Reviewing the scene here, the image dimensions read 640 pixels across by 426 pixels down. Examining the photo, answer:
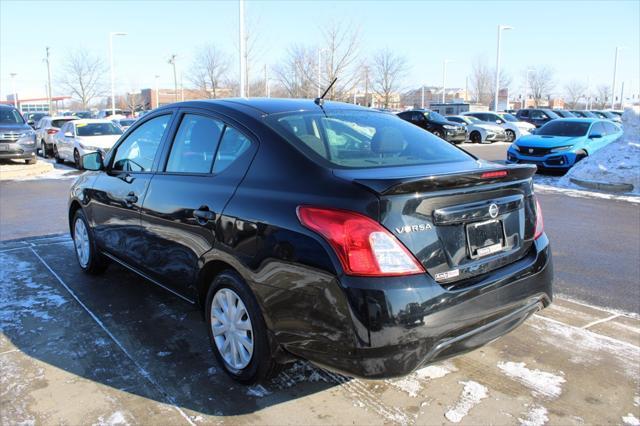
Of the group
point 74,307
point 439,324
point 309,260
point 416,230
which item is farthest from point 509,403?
point 74,307

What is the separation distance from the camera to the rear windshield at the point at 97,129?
1645 cm

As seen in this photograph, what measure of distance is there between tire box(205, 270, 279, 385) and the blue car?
1259cm

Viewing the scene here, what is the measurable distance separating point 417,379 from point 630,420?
116cm

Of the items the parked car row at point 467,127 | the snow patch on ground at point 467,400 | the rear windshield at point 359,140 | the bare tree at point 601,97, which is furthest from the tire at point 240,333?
the bare tree at point 601,97

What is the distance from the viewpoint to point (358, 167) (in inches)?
118

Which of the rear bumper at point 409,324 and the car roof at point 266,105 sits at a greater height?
the car roof at point 266,105

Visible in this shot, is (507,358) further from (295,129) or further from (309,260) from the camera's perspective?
(295,129)

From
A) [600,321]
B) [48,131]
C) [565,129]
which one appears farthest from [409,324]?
[48,131]

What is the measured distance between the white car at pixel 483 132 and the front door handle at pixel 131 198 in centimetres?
2438

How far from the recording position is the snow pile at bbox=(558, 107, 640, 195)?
38.4 feet

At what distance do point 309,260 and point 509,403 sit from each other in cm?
150

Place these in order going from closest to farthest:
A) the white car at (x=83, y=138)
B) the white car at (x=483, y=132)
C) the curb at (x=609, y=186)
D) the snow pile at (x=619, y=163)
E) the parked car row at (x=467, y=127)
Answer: the curb at (x=609, y=186) < the snow pile at (x=619, y=163) < the white car at (x=83, y=138) < the parked car row at (x=467, y=127) < the white car at (x=483, y=132)

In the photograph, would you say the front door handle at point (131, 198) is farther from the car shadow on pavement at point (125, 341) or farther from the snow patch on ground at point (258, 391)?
the snow patch on ground at point (258, 391)

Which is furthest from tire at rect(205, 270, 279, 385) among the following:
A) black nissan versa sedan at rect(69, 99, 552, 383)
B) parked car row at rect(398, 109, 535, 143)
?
parked car row at rect(398, 109, 535, 143)
